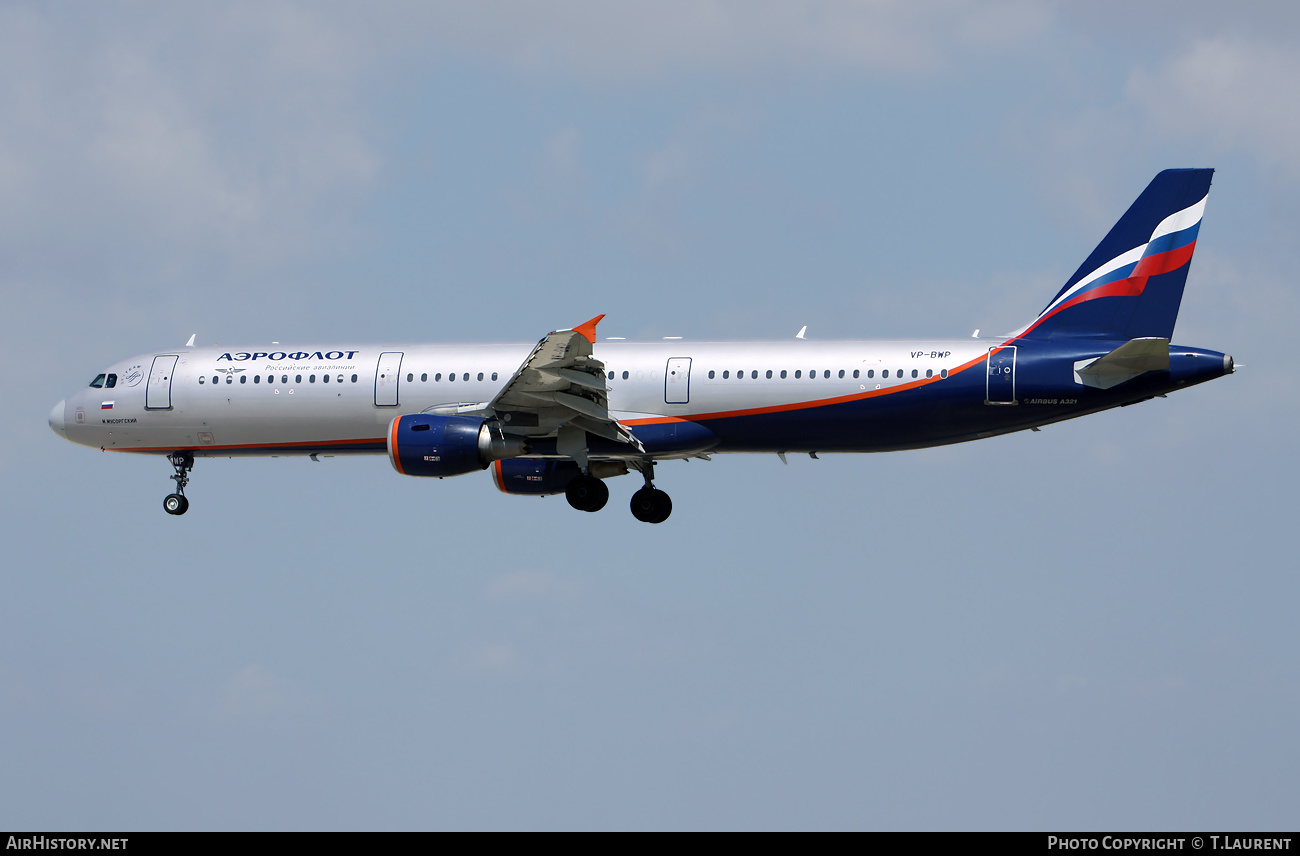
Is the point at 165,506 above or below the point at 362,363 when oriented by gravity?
below

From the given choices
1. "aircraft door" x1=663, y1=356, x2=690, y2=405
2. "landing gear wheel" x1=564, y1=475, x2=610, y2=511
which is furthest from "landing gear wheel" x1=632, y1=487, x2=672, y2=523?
"aircraft door" x1=663, y1=356, x2=690, y2=405

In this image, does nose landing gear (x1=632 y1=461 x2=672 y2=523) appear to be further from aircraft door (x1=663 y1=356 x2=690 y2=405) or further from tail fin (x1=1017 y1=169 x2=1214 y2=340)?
tail fin (x1=1017 y1=169 x2=1214 y2=340)

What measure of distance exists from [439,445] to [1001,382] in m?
12.6

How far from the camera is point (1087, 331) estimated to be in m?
35.9

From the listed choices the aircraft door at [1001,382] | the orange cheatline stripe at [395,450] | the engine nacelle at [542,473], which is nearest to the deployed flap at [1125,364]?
the aircraft door at [1001,382]

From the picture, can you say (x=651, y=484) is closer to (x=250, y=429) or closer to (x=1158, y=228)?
(x=250, y=429)

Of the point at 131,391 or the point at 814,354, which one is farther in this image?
the point at 131,391

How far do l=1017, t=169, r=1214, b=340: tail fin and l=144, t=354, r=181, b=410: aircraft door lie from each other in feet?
70.0

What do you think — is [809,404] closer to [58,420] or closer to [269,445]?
[269,445]

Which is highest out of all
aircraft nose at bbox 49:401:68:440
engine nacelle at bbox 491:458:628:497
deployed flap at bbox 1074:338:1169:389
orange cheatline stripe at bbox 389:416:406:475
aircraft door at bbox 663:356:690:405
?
aircraft nose at bbox 49:401:68:440

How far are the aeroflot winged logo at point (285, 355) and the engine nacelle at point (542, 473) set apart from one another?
15.8 ft

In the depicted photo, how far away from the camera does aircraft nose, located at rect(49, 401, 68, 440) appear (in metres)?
41.8
